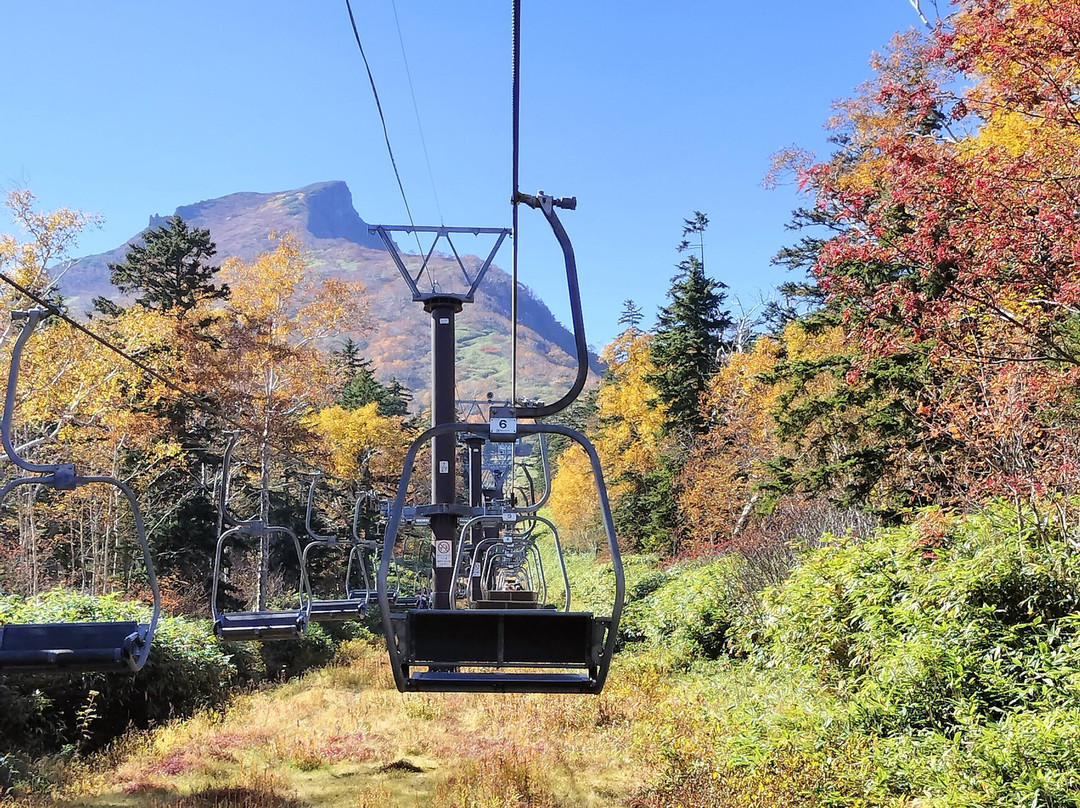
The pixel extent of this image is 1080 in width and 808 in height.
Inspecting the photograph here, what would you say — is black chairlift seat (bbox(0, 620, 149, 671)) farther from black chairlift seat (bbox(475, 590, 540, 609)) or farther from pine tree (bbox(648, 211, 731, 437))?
pine tree (bbox(648, 211, 731, 437))

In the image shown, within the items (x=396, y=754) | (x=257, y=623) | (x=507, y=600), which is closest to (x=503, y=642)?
(x=257, y=623)

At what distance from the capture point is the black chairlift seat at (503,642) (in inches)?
223

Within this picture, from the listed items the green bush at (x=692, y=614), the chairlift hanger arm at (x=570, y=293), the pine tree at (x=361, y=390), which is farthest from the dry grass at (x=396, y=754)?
the pine tree at (x=361, y=390)

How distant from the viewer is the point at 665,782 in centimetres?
907

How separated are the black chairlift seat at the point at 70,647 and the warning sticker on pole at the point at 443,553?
10057 millimetres

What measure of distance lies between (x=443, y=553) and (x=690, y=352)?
17320 mm

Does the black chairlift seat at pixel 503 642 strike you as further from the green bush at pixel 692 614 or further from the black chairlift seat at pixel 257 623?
the green bush at pixel 692 614

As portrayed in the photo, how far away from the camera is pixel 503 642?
5.77 m

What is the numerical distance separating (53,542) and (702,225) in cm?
2866

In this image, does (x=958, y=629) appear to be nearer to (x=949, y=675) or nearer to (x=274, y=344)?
(x=949, y=675)

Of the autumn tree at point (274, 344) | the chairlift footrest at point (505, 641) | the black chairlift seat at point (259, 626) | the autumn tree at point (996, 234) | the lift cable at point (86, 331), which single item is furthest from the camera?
the autumn tree at point (274, 344)

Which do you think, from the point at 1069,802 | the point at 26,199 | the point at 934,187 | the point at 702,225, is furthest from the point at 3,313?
the point at 702,225

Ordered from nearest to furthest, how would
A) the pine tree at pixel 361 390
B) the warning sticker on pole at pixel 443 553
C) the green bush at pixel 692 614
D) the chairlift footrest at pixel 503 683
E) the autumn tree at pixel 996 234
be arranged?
the chairlift footrest at pixel 503 683 < the autumn tree at pixel 996 234 < the green bush at pixel 692 614 < the warning sticker on pole at pixel 443 553 < the pine tree at pixel 361 390

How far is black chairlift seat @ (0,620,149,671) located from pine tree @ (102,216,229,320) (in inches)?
916
